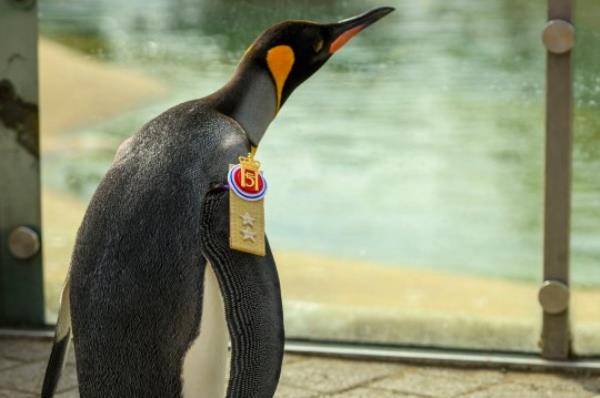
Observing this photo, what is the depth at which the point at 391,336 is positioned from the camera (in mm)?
3572

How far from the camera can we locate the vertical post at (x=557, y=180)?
335cm

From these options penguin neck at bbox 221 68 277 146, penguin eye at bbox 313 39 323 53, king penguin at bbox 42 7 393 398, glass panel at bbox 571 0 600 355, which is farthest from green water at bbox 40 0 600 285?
king penguin at bbox 42 7 393 398

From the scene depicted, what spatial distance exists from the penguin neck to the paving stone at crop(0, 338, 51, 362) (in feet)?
4.37

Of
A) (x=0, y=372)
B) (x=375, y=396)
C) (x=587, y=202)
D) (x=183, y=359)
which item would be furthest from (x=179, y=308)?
(x=587, y=202)

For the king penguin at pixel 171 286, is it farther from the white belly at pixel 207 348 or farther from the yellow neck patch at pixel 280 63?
the yellow neck patch at pixel 280 63

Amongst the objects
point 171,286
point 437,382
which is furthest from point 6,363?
point 171,286

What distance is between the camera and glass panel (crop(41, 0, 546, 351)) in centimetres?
347

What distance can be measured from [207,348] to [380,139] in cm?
149

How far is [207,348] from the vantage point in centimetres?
217

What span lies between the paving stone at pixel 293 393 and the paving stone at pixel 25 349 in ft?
2.24

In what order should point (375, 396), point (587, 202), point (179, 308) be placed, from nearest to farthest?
point (179, 308) → point (375, 396) → point (587, 202)

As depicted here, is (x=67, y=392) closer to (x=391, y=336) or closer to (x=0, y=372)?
(x=0, y=372)

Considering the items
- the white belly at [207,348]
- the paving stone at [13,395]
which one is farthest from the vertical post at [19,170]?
the white belly at [207,348]

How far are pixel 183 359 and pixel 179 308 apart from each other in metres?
0.09
